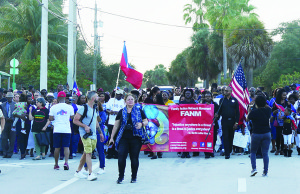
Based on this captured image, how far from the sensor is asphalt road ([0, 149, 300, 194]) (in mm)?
9008

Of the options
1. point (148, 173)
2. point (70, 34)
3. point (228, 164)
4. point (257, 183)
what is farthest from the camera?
point (70, 34)

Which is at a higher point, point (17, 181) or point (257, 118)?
point (257, 118)

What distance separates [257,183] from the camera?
9523 millimetres

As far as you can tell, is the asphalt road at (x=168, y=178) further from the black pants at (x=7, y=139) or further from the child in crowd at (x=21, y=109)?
the child in crowd at (x=21, y=109)

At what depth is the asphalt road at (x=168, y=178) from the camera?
355 inches

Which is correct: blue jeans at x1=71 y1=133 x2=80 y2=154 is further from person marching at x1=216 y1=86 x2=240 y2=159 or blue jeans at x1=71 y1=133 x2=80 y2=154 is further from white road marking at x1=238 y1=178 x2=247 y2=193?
white road marking at x1=238 y1=178 x2=247 y2=193

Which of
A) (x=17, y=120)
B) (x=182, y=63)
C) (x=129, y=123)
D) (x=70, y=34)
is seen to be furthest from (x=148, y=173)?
(x=182, y=63)

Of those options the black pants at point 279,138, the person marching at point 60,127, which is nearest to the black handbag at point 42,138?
the person marching at point 60,127

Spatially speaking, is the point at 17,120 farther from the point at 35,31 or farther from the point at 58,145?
the point at 35,31

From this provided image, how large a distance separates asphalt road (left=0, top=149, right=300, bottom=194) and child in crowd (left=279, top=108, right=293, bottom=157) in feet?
1.32

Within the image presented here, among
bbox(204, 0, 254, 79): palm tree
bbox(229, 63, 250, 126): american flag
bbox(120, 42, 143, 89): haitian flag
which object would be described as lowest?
bbox(229, 63, 250, 126): american flag

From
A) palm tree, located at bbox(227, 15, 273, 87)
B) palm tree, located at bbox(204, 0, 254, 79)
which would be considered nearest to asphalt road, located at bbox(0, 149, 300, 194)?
palm tree, located at bbox(227, 15, 273, 87)

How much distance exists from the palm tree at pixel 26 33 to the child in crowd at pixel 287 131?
87.2 feet

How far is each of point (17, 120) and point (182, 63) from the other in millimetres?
67249
